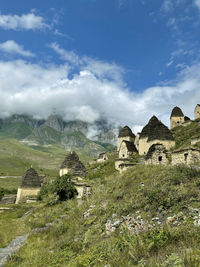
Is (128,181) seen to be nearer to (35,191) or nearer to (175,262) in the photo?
(175,262)

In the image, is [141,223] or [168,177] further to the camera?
[168,177]

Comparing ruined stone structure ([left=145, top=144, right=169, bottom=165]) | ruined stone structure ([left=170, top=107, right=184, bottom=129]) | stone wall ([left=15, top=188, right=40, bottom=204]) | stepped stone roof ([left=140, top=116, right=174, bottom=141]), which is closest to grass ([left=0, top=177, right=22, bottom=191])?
stone wall ([left=15, top=188, right=40, bottom=204])

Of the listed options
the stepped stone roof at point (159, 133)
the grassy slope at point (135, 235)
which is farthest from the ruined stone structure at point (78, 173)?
the stepped stone roof at point (159, 133)

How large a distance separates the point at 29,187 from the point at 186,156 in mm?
32754

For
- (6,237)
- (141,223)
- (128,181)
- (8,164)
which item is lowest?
(6,237)

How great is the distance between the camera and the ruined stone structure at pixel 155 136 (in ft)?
112

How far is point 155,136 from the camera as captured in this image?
3534cm

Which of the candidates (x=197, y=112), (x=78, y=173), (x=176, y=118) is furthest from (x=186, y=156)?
(x=197, y=112)

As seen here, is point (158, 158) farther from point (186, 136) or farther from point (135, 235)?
point (186, 136)

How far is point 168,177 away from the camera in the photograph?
10781 mm

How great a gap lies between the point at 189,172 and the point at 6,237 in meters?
12.1

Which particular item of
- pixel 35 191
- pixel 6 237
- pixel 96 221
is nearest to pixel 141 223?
pixel 96 221

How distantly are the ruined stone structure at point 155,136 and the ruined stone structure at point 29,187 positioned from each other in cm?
2272

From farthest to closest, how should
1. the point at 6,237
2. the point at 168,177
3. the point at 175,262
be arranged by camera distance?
the point at 6,237 < the point at 168,177 < the point at 175,262
